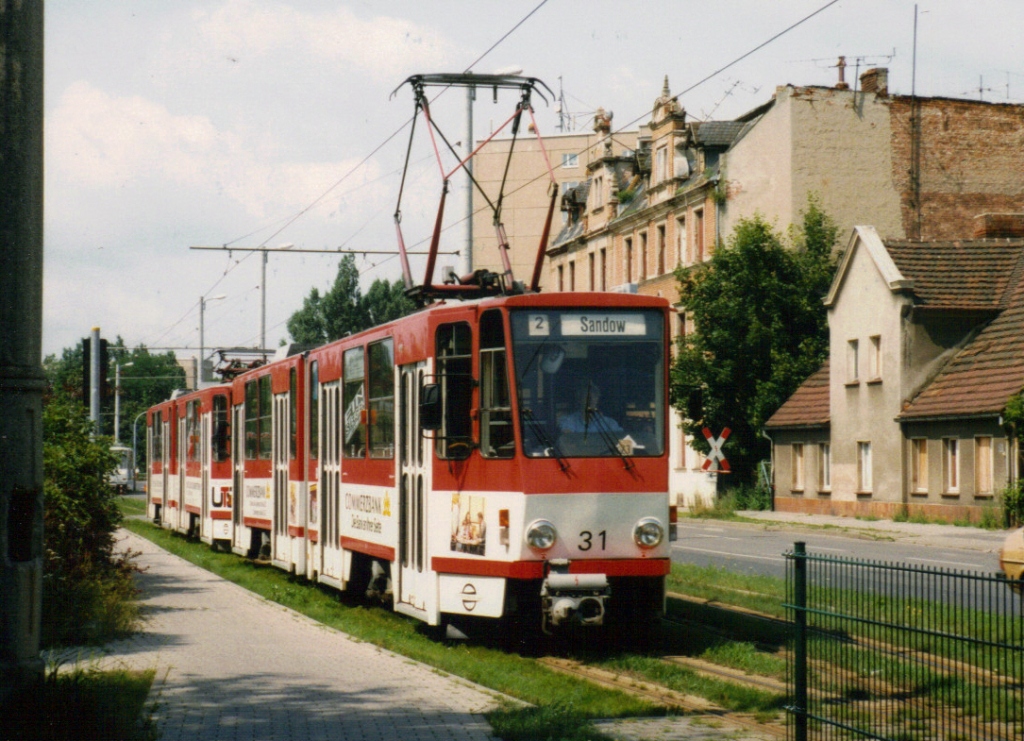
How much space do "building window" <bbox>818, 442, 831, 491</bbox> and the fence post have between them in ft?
124

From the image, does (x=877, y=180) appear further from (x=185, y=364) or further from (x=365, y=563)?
(x=185, y=364)

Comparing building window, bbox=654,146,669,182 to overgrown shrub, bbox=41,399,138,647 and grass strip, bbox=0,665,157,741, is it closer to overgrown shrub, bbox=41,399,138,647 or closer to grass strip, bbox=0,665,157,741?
overgrown shrub, bbox=41,399,138,647

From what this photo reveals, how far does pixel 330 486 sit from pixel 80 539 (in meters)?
3.57

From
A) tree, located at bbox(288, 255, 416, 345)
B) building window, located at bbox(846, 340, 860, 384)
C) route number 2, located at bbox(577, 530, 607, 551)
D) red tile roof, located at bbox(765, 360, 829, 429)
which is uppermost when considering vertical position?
tree, located at bbox(288, 255, 416, 345)

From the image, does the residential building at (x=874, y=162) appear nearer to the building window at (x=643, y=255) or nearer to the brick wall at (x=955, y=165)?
the brick wall at (x=955, y=165)

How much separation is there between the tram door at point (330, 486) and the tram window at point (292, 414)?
1.77 metres

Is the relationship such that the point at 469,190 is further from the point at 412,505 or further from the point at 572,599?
the point at 572,599

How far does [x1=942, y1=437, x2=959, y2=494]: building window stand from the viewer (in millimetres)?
37094

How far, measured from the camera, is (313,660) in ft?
39.4

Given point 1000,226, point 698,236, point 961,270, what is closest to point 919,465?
point 961,270

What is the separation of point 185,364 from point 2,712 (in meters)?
192

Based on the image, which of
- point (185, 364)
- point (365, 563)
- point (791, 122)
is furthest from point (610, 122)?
point (185, 364)

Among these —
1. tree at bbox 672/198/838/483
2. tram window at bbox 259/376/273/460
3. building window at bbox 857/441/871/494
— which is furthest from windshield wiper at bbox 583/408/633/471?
tree at bbox 672/198/838/483

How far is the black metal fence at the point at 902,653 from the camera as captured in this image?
5941mm
